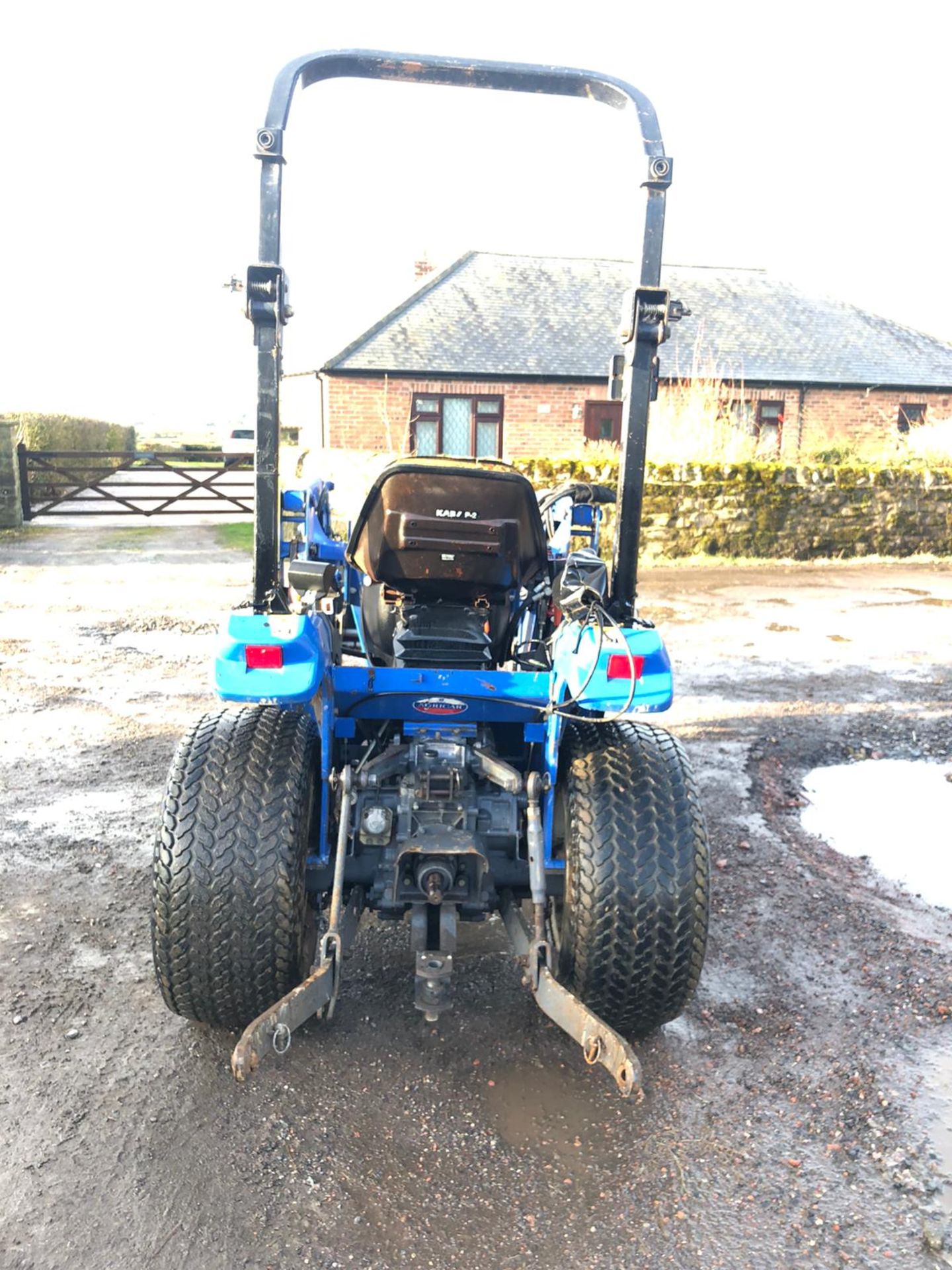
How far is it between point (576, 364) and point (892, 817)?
54.1 ft

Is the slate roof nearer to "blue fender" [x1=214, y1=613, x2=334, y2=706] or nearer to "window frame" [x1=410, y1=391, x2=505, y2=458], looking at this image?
"window frame" [x1=410, y1=391, x2=505, y2=458]

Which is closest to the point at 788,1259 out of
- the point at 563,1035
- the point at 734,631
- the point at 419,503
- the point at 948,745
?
the point at 563,1035

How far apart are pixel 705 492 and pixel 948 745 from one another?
723 cm

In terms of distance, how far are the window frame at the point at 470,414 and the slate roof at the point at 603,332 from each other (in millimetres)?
453

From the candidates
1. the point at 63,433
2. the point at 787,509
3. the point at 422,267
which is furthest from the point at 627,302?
the point at 63,433

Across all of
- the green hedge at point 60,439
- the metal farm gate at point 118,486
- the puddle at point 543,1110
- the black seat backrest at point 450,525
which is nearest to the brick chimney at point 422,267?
the metal farm gate at point 118,486

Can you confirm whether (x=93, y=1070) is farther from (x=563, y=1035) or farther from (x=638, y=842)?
(x=638, y=842)

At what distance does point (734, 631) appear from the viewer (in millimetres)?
9391

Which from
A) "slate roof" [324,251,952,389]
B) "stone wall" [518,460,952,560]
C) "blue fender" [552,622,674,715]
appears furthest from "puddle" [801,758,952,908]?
"slate roof" [324,251,952,389]

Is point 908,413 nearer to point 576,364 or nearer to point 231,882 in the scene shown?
point 576,364

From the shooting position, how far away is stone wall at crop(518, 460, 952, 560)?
12797 millimetres

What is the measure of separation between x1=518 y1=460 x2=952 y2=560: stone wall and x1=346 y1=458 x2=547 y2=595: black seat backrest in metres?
9.29

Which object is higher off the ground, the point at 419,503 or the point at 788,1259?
the point at 419,503

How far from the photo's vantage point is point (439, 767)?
3111 mm
